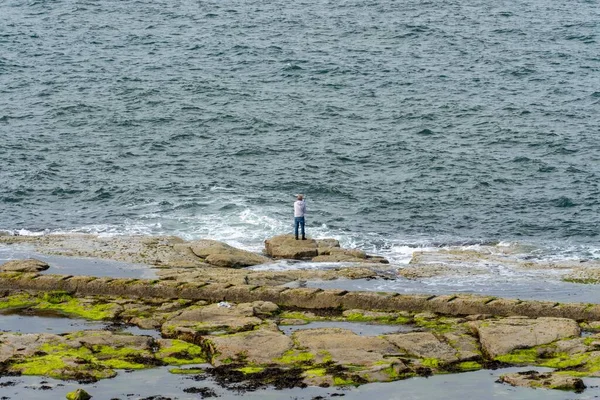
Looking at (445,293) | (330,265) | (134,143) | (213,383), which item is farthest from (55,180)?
(213,383)

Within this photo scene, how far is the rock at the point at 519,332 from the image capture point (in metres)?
27.9

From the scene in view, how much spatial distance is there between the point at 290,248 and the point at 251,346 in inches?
483

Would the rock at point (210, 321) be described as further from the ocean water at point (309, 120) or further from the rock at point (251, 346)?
the ocean water at point (309, 120)

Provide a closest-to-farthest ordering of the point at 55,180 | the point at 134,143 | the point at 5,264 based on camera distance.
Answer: the point at 5,264 < the point at 55,180 < the point at 134,143

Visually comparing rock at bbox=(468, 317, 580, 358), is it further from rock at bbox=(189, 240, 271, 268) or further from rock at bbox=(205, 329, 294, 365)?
rock at bbox=(189, 240, 271, 268)

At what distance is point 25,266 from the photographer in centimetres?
3575

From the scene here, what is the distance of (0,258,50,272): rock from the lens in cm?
3556

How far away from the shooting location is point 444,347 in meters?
27.8

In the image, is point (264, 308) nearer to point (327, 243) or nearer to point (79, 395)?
point (79, 395)

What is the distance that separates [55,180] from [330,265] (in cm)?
2000

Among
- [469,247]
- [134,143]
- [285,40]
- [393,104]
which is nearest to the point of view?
[469,247]

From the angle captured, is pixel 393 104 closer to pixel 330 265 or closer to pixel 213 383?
pixel 330 265

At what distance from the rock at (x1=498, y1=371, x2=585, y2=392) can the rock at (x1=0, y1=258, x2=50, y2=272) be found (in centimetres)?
1701

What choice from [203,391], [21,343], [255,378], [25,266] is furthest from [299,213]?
[203,391]
